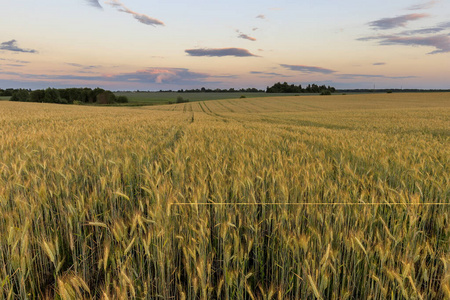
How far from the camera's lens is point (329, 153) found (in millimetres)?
4461

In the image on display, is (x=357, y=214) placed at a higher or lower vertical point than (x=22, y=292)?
higher

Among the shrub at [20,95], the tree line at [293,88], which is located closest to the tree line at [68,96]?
the shrub at [20,95]

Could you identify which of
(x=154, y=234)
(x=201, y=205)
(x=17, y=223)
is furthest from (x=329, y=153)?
(x=17, y=223)

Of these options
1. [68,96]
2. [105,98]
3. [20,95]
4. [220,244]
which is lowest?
[220,244]

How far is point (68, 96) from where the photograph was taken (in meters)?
91.6

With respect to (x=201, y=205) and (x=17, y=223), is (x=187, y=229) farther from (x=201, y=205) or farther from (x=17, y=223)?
(x=17, y=223)

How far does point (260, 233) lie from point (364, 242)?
2.23 feet

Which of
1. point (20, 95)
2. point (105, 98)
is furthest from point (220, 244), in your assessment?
point (20, 95)

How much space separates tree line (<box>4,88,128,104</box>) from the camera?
252ft

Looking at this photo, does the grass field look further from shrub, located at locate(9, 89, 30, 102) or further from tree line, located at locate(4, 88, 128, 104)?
shrub, located at locate(9, 89, 30, 102)

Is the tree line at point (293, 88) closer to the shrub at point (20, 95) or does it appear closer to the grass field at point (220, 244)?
the shrub at point (20, 95)

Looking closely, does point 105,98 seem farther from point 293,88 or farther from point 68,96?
point 293,88

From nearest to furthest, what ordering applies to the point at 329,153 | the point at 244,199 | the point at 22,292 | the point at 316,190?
the point at 22,292
the point at 244,199
the point at 316,190
the point at 329,153

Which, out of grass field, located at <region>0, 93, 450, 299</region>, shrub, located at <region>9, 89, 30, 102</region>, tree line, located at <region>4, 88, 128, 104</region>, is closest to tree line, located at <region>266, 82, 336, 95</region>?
tree line, located at <region>4, 88, 128, 104</region>
